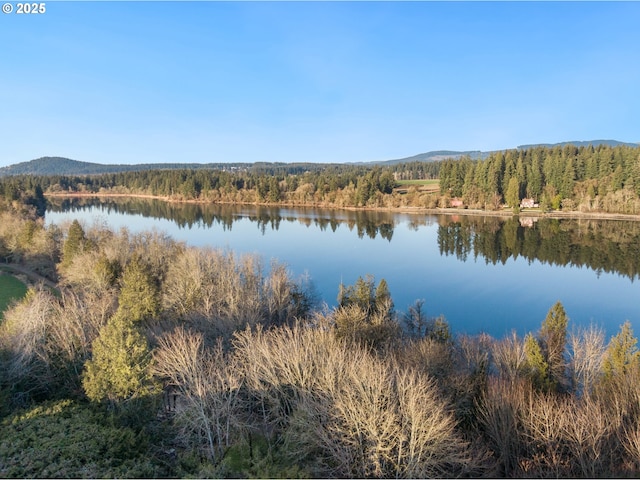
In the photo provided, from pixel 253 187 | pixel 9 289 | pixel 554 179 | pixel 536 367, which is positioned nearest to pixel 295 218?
pixel 253 187

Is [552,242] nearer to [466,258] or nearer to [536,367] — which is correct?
[466,258]

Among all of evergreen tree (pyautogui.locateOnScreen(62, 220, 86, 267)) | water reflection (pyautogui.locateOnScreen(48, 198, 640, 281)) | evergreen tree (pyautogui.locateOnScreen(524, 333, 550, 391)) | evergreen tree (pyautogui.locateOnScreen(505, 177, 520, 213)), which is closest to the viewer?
evergreen tree (pyautogui.locateOnScreen(524, 333, 550, 391))

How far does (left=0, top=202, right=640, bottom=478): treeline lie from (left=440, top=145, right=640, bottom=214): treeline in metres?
75.9

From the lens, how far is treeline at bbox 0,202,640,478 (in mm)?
12031

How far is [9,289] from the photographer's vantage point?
122 ft

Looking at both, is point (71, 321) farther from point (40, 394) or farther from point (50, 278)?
point (50, 278)

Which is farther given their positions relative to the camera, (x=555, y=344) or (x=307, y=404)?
(x=555, y=344)

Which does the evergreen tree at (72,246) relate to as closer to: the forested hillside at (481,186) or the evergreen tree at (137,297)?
the evergreen tree at (137,297)

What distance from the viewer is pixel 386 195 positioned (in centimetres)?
11019

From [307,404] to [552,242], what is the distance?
6004 centimetres

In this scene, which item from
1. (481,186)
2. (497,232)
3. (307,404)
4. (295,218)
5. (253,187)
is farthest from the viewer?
(253,187)

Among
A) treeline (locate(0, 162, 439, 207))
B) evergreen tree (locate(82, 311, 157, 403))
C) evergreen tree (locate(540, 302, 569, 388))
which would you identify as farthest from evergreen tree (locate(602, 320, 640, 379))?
treeline (locate(0, 162, 439, 207))

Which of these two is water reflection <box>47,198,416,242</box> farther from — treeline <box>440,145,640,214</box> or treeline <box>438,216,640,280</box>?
treeline <box>440,145,640,214</box>

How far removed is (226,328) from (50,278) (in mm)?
30187
